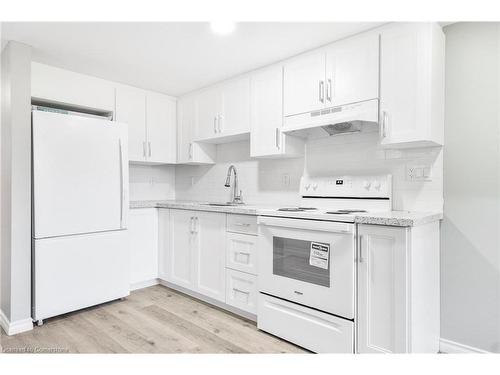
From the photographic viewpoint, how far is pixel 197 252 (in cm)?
298

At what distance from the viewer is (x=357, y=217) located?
1.83m

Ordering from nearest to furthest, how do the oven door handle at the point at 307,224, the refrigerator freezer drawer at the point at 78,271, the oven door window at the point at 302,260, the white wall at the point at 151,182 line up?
the oven door handle at the point at 307,224
the oven door window at the point at 302,260
the refrigerator freezer drawer at the point at 78,271
the white wall at the point at 151,182

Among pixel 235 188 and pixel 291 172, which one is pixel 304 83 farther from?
pixel 235 188

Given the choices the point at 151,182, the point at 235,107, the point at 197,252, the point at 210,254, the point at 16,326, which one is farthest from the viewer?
the point at 151,182

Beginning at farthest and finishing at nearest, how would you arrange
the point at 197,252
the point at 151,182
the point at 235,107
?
the point at 151,182 < the point at 235,107 < the point at 197,252

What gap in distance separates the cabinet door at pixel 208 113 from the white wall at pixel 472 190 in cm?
202

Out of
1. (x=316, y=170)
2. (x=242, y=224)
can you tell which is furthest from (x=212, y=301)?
(x=316, y=170)

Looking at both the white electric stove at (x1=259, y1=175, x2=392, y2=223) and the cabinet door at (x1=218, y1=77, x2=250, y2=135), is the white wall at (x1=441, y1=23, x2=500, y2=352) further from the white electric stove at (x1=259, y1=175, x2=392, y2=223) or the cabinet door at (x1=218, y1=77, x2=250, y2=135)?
the cabinet door at (x1=218, y1=77, x2=250, y2=135)

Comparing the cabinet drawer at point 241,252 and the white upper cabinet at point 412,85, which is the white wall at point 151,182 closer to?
the cabinet drawer at point 241,252

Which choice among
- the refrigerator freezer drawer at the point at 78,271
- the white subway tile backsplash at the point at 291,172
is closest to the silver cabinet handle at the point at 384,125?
the white subway tile backsplash at the point at 291,172

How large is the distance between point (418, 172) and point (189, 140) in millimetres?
2359

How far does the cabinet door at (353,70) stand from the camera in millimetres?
2148

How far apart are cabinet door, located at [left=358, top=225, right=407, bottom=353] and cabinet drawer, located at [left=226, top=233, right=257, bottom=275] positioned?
91 cm
